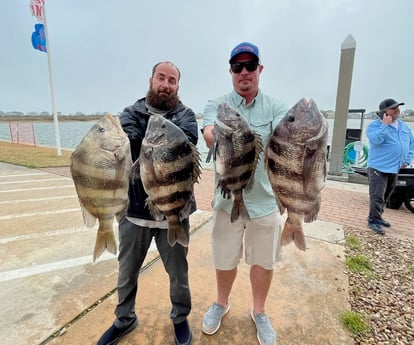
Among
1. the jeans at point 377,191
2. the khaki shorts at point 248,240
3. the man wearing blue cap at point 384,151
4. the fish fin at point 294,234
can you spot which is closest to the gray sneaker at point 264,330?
the khaki shorts at point 248,240

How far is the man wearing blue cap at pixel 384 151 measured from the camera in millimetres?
4375

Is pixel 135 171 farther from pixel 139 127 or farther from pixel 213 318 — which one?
pixel 213 318

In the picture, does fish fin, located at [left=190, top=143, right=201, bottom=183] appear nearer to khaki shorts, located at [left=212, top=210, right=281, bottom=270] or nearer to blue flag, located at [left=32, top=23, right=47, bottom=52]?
khaki shorts, located at [left=212, top=210, right=281, bottom=270]

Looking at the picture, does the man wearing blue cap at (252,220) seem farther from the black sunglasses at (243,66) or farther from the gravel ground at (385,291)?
the gravel ground at (385,291)

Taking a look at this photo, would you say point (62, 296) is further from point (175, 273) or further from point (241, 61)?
point (241, 61)

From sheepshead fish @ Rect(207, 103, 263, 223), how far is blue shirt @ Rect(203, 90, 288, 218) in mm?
447

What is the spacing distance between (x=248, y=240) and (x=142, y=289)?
52.9 inches

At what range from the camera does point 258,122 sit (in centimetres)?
199

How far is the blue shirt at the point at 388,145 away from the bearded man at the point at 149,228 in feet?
12.9

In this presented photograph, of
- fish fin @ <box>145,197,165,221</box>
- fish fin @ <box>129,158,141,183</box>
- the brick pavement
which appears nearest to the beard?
fish fin @ <box>129,158,141,183</box>

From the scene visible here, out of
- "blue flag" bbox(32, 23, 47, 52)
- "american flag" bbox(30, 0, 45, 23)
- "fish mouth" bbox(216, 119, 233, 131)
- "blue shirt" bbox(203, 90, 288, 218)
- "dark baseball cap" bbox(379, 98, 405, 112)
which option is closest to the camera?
"fish mouth" bbox(216, 119, 233, 131)

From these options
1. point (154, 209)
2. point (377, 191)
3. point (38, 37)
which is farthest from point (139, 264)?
point (38, 37)

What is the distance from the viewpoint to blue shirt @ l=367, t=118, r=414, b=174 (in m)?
4.39

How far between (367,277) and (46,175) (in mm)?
8784
